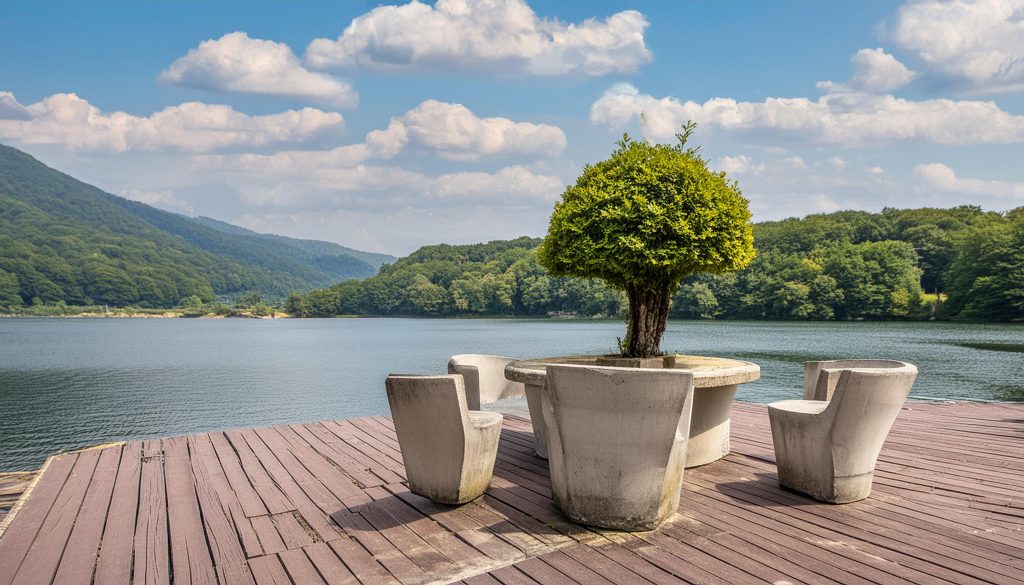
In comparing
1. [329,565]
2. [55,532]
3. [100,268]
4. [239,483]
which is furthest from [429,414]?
[100,268]

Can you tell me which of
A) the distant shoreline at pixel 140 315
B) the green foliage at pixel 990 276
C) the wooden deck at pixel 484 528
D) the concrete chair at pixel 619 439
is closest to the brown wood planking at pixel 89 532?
the wooden deck at pixel 484 528

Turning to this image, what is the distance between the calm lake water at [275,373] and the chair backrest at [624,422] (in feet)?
43.4

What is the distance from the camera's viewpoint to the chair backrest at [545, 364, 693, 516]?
3.19 meters

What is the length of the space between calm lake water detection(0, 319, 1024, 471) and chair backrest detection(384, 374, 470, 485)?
1227cm

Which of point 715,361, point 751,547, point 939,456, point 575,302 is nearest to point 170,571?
point 751,547

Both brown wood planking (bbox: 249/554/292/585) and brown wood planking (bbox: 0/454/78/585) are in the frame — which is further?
brown wood planking (bbox: 0/454/78/585)

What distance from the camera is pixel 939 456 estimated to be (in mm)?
5246

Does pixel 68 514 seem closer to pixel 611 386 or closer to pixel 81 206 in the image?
pixel 611 386

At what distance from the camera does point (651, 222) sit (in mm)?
4797

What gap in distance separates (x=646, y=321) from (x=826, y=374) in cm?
137

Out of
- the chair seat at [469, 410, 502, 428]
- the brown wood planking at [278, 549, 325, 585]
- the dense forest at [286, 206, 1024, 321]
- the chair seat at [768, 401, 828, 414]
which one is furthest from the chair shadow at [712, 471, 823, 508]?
the dense forest at [286, 206, 1024, 321]

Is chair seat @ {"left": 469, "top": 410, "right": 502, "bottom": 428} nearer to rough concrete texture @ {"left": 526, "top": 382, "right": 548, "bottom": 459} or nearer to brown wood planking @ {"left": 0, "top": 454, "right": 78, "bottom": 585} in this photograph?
rough concrete texture @ {"left": 526, "top": 382, "right": 548, "bottom": 459}

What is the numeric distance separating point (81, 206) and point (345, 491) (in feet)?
768

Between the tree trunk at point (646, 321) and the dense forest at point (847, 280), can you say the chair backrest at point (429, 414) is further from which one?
the dense forest at point (847, 280)
